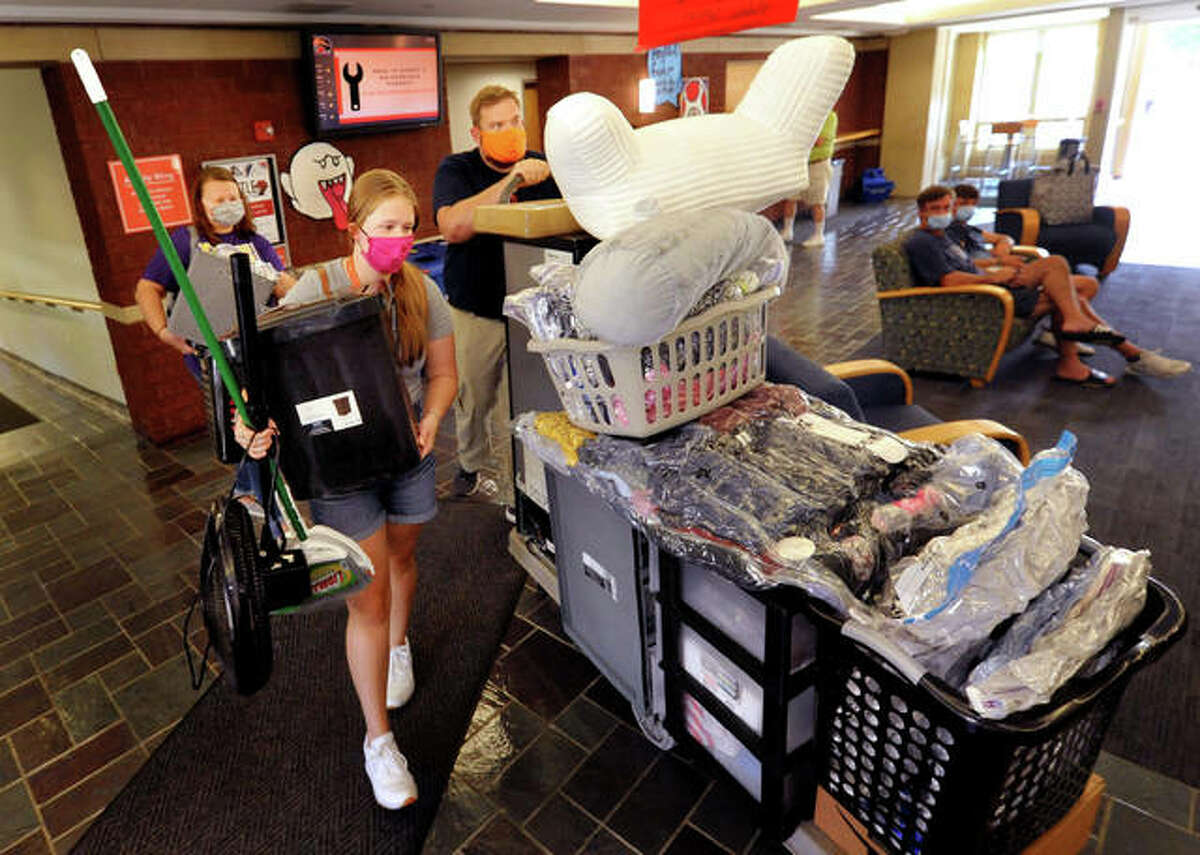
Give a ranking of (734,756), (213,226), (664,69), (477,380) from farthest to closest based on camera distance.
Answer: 1. (664,69)
2. (477,380)
3. (213,226)
4. (734,756)

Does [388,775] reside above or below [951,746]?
below

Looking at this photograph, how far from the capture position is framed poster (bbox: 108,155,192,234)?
4.00 m

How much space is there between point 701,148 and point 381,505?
3.50 feet

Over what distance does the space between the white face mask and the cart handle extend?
234cm

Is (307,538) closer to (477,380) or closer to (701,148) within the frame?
(701,148)

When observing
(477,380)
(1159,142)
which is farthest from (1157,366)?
(1159,142)

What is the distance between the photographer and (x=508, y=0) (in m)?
4.31

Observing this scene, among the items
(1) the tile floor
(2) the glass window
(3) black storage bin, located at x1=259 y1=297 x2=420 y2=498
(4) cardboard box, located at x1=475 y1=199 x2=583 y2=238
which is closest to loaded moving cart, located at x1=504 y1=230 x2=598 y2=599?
Result: (4) cardboard box, located at x1=475 y1=199 x2=583 y2=238

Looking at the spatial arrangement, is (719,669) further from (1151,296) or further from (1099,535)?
(1151,296)

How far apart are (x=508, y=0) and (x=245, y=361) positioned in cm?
372

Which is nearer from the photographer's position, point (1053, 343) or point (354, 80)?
point (354, 80)

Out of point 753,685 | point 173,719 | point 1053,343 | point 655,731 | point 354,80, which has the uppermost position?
point 354,80

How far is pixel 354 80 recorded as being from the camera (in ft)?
15.7

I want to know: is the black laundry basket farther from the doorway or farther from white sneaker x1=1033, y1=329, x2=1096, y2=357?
the doorway
